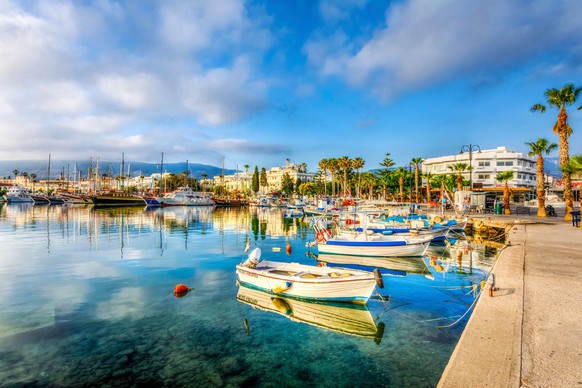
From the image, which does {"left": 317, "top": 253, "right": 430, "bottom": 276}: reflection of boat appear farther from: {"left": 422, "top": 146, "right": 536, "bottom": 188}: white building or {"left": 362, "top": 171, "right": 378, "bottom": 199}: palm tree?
{"left": 362, "top": 171, "right": 378, "bottom": 199}: palm tree

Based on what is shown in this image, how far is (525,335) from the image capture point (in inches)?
271

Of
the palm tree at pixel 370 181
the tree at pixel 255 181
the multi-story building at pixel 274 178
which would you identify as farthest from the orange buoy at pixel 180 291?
the multi-story building at pixel 274 178

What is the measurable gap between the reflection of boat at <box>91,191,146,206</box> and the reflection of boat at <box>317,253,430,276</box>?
91.6 meters

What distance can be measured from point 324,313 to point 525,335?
22.5 ft

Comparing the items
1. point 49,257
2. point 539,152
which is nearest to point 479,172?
point 539,152

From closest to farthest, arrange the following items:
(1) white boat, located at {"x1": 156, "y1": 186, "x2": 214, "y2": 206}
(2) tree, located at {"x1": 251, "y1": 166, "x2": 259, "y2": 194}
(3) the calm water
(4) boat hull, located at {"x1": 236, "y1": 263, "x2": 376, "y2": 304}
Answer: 1. (3) the calm water
2. (4) boat hull, located at {"x1": 236, "y1": 263, "x2": 376, "y2": 304}
3. (1) white boat, located at {"x1": 156, "y1": 186, "x2": 214, "y2": 206}
4. (2) tree, located at {"x1": 251, "y1": 166, "x2": 259, "y2": 194}

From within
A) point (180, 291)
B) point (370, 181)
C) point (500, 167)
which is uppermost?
A: point (500, 167)

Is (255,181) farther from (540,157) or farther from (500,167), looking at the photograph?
(540,157)

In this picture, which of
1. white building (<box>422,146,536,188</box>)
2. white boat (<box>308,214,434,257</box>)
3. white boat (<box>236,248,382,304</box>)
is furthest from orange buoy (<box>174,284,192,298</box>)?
white building (<box>422,146,536,188</box>)

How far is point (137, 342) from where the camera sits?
32.6ft

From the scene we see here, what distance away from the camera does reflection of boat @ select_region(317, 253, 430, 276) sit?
19.6 metres

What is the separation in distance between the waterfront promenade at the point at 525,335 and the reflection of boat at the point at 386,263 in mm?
7049

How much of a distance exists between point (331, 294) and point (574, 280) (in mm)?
8030

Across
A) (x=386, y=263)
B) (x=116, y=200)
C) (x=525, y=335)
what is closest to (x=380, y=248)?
(x=386, y=263)
